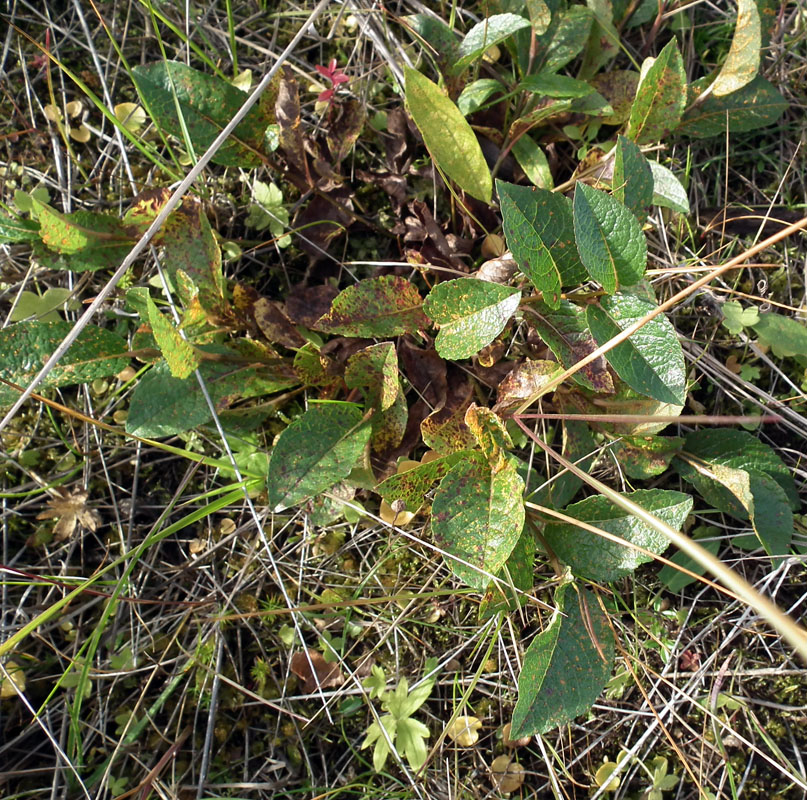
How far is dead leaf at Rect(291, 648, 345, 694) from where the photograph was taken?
5.06ft

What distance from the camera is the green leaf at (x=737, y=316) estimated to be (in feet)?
5.00

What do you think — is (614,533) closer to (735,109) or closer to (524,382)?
(524,382)

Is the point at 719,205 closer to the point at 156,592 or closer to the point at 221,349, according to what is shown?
the point at 221,349

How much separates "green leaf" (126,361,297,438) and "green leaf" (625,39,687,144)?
1.09 m

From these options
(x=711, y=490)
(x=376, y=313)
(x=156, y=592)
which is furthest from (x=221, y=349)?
(x=711, y=490)

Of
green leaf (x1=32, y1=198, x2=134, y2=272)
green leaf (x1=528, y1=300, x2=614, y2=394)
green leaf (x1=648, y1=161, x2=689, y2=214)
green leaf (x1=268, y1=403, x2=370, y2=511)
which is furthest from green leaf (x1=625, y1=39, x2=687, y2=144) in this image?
green leaf (x1=32, y1=198, x2=134, y2=272)

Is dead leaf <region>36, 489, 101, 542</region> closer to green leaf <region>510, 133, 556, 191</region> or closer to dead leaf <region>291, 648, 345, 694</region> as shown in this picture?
dead leaf <region>291, 648, 345, 694</region>

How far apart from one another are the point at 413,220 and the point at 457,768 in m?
1.37

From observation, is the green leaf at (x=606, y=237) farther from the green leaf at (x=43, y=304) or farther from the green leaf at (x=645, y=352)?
the green leaf at (x=43, y=304)

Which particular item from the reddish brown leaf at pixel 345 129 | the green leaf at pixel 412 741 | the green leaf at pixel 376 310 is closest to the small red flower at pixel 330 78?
the reddish brown leaf at pixel 345 129

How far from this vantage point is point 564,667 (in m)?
1.25

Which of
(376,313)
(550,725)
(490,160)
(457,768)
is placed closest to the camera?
(550,725)

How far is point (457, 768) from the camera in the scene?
4.90 ft

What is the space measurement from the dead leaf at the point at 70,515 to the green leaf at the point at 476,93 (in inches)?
55.9
